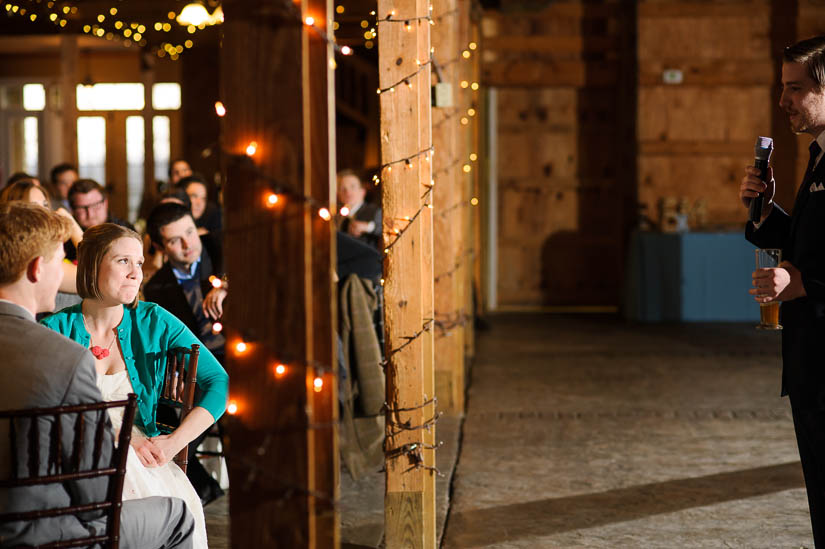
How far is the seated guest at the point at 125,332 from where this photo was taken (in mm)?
2789

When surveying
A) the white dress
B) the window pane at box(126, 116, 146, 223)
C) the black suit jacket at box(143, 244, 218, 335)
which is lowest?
the white dress

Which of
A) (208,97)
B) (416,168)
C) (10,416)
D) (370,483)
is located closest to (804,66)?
(416,168)

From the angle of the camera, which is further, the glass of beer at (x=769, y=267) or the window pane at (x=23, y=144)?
the window pane at (x=23, y=144)

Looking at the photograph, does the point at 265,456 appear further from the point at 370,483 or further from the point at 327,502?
the point at 370,483

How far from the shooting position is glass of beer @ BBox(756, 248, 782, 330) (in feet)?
8.59

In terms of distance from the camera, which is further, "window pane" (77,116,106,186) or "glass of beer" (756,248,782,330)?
"window pane" (77,116,106,186)

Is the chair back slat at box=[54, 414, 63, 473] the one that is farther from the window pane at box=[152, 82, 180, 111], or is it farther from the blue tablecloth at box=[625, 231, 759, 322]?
the window pane at box=[152, 82, 180, 111]

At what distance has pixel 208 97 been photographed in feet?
42.1

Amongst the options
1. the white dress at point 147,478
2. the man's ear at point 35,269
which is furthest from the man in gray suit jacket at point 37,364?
the white dress at point 147,478

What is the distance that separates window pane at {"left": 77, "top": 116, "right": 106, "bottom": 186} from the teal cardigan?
39.2 feet

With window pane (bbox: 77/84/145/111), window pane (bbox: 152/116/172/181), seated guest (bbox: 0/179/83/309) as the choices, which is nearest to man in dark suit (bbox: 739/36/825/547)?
seated guest (bbox: 0/179/83/309)

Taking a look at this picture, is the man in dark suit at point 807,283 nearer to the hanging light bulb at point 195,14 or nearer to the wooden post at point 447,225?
the wooden post at point 447,225

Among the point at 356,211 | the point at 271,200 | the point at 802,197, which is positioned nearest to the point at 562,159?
the point at 356,211

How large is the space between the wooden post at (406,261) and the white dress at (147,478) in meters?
0.99
